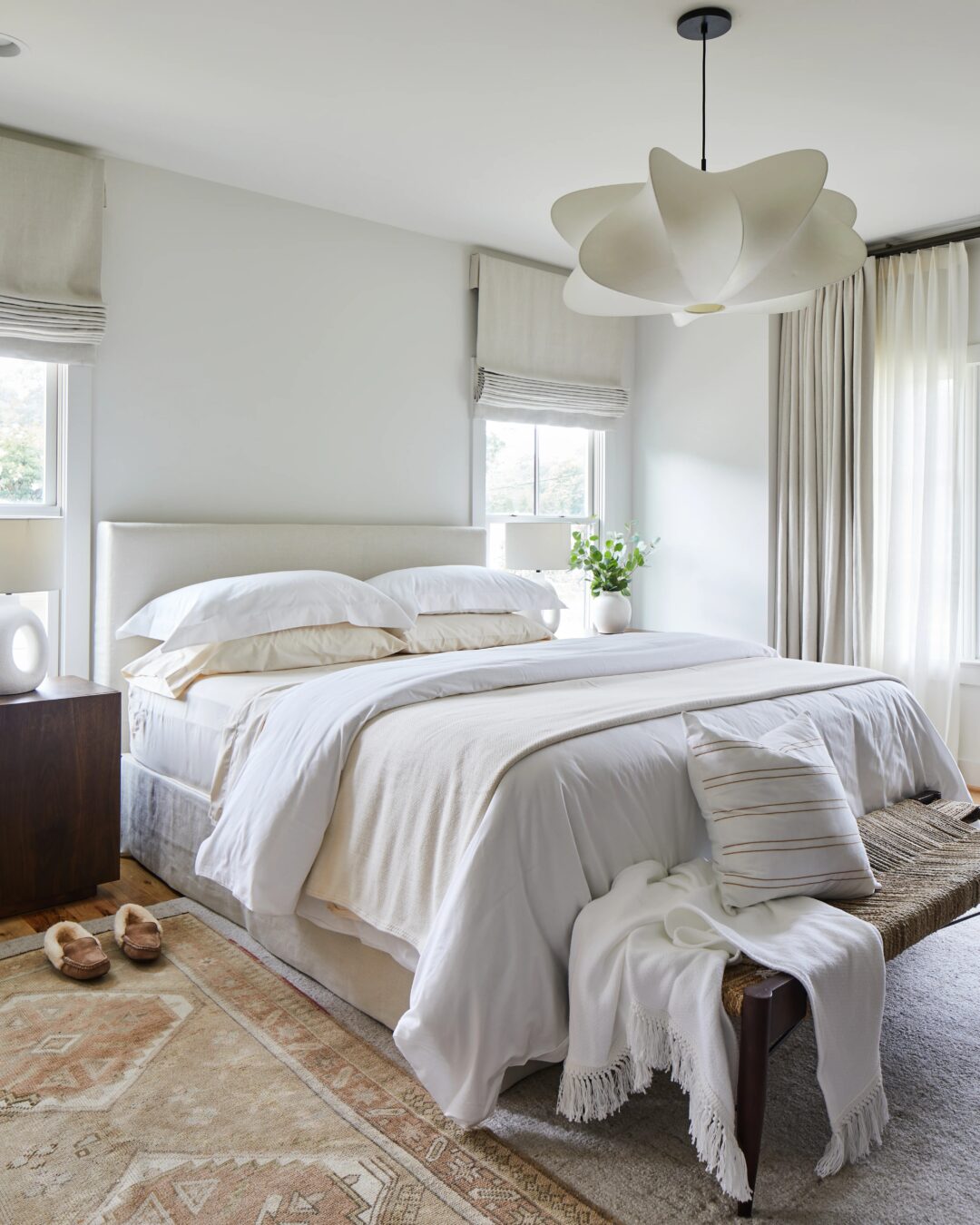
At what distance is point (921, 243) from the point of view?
4.30 metres

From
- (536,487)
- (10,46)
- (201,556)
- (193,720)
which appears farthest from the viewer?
(536,487)

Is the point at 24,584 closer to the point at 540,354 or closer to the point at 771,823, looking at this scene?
the point at 771,823

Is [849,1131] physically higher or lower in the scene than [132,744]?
lower

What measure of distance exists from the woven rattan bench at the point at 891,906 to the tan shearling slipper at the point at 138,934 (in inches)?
60.2

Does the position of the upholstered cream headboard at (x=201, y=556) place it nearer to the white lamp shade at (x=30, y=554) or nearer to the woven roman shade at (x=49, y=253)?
the white lamp shade at (x=30, y=554)

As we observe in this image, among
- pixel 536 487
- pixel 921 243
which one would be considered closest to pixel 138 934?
pixel 536 487

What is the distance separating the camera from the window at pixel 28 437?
3289mm

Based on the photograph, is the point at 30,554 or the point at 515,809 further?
the point at 30,554

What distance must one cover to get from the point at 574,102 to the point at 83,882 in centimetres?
284

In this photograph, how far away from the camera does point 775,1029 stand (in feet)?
5.12

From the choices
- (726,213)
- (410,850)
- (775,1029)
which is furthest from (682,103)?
(775,1029)

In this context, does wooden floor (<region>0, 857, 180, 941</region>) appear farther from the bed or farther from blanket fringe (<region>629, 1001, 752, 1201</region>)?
blanket fringe (<region>629, 1001, 752, 1201</region>)

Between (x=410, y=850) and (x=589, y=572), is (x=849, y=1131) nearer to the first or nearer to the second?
(x=410, y=850)

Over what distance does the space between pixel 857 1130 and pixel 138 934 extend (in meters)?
1.75
